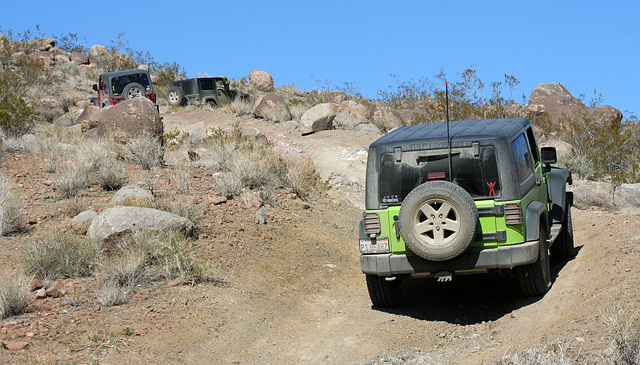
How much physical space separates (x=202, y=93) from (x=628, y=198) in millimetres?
20344

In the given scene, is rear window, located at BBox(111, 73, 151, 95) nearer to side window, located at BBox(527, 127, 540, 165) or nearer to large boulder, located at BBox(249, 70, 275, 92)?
large boulder, located at BBox(249, 70, 275, 92)

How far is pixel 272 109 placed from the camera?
23.7 metres

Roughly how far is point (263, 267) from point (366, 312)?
198 cm

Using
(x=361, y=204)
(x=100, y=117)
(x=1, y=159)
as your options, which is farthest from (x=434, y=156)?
(x=100, y=117)

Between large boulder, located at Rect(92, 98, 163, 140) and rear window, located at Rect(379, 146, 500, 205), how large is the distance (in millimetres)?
9398

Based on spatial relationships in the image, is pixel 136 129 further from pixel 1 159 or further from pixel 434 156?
pixel 434 156

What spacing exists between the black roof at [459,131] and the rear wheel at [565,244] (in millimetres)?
1563

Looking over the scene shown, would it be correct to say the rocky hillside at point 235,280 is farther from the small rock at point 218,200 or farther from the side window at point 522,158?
the side window at point 522,158

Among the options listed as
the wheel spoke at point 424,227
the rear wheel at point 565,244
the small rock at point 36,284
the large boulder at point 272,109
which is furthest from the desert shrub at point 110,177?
the large boulder at point 272,109

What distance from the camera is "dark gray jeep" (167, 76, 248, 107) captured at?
28562 mm

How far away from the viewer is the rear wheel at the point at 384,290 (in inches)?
282

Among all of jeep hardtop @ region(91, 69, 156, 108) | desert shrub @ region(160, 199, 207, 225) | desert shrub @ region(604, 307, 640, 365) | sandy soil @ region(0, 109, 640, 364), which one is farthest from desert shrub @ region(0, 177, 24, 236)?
jeep hardtop @ region(91, 69, 156, 108)

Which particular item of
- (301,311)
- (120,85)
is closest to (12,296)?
(301,311)

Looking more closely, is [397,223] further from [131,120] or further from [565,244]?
[131,120]
